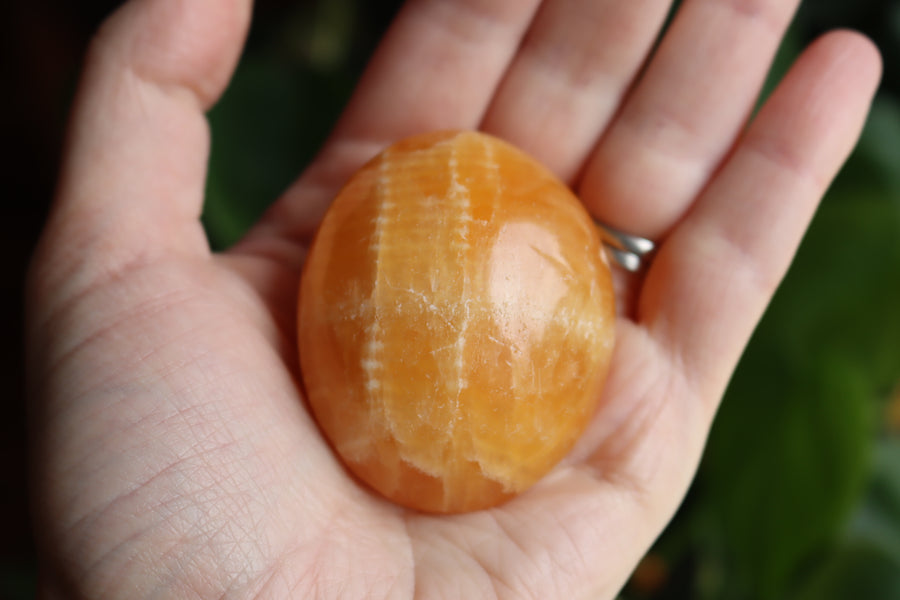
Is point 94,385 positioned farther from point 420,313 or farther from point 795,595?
point 795,595

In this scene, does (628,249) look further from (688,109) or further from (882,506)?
(882,506)

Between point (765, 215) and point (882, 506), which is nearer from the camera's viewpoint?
point (765, 215)

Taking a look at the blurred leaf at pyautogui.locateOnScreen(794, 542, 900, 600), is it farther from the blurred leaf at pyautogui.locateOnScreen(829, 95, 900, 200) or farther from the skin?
the blurred leaf at pyautogui.locateOnScreen(829, 95, 900, 200)

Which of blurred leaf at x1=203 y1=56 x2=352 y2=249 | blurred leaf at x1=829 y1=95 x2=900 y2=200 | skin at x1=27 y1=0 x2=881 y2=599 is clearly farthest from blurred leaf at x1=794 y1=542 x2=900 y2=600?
blurred leaf at x1=203 y1=56 x2=352 y2=249

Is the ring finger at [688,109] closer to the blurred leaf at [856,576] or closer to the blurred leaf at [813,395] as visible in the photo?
the blurred leaf at [813,395]

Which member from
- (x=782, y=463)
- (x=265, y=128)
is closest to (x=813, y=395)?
(x=782, y=463)

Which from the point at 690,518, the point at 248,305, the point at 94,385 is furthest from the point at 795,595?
the point at 94,385
